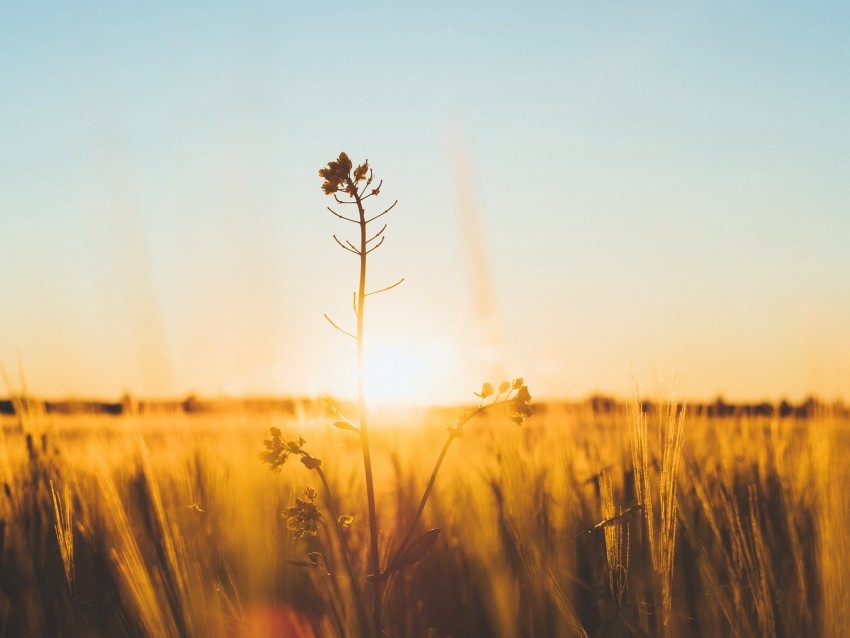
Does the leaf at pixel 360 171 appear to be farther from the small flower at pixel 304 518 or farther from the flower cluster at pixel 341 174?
the small flower at pixel 304 518

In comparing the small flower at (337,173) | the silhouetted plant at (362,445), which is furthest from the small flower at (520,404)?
the small flower at (337,173)

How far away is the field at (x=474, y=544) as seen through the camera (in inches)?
62.6

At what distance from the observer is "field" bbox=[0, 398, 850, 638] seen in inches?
62.6

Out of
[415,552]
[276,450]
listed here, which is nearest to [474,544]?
[415,552]

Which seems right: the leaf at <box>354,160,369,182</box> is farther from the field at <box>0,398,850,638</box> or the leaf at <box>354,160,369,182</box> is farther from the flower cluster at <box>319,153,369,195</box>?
the field at <box>0,398,850,638</box>

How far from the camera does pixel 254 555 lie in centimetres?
205

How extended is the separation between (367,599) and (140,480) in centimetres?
155

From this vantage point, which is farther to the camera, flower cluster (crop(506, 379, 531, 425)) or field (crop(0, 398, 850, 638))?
field (crop(0, 398, 850, 638))

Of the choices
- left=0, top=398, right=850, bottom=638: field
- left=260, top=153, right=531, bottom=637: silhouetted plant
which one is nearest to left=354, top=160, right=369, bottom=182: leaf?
left=260, top=153, right=531, bottom=637: silhouetted plant

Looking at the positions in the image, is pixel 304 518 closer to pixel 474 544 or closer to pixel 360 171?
pixel 360 171

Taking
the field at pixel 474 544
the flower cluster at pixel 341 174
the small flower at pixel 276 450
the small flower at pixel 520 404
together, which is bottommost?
the field at pixel 474 544

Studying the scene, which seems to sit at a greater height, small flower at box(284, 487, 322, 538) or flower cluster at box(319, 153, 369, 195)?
flower cluster at box(319, 153, 369, 195)

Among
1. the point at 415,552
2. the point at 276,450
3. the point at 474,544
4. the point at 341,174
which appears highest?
the point at 341,174

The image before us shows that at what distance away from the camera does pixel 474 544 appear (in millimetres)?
2312
